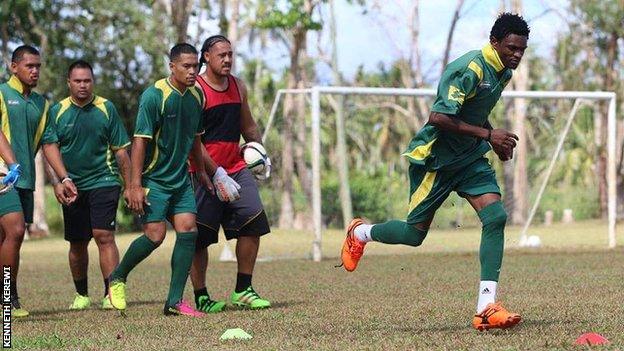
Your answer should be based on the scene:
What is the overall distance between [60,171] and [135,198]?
1.10 meters

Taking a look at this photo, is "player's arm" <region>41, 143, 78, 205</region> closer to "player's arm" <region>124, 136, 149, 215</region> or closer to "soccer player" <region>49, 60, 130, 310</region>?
Result: "soccer player" <region>49, 60, 130, 310</region>

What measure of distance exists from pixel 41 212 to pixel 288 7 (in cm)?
1108

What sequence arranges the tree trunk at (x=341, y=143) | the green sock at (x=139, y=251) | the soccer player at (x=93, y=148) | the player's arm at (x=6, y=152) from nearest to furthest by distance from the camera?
the player's arm at (x=6, y=152) < the green sock at (x=139, y=251) < the soccer player at (x=93, y=148) < the tree trunk at (x=341, y=143)

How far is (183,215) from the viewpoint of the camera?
32.6ft

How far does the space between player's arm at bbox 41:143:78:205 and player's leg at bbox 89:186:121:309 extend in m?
0.47

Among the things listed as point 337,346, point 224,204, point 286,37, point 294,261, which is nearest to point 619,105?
point 286,37

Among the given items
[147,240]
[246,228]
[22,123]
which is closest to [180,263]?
[147,240]

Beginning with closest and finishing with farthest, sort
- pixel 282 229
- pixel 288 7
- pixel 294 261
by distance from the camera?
pixel 294 261, pixel 282 229, pixel 288 7

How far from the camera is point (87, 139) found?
11.0 metres

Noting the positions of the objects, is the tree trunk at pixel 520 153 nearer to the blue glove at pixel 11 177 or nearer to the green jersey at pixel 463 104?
the green jersey at pixel 463 104

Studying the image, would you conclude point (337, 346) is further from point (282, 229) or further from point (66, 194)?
point (282, 229)

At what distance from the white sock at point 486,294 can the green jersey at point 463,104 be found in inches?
30.8

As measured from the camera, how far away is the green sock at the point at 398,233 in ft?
28.3

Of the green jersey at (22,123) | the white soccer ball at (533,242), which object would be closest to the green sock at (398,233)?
the green jersey at (22,123)
